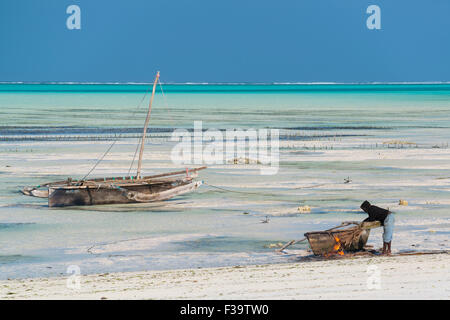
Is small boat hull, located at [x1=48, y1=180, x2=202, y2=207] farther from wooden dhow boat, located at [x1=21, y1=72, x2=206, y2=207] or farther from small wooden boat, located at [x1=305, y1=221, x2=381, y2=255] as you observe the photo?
small wooden boat, located at [x1=305, y1=221, x2=381, y2=255]

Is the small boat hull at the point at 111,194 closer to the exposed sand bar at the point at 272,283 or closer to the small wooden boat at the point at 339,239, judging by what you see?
the exposed sand bar at the point at 272,283

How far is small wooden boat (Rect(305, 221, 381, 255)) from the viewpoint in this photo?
18.5 m

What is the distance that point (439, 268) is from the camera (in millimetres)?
15828

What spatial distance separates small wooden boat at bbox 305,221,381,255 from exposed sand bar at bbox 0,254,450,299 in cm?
81

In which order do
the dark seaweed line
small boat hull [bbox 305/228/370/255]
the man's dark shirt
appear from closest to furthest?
small boat hull [bbox 305/228/370/255]
the man's dark shirt
the dark seaweed line

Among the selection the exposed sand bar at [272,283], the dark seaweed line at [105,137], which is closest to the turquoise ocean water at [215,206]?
the dark seaweed line at [105,137]

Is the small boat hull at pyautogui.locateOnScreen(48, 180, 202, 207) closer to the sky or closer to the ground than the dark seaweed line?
closer to the ground

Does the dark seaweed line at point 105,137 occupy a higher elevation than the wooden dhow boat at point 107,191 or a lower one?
higher

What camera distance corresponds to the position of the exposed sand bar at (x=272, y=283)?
1384cm

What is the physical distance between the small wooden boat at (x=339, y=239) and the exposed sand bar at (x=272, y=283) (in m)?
0.81

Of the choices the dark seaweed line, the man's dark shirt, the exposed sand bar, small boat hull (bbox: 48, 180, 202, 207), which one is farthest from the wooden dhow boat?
the dark seaweed line

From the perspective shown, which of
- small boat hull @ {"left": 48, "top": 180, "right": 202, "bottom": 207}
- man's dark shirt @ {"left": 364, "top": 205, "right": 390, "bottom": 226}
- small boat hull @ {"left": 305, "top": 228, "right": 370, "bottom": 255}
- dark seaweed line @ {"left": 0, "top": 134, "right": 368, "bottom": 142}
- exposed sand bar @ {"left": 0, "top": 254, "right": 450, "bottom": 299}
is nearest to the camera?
exposed sand bar @ {"left": 0, "top": 254, "right": 450, "bottom": 299}

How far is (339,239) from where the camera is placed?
61.2 feet

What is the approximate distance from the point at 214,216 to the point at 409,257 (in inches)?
339
